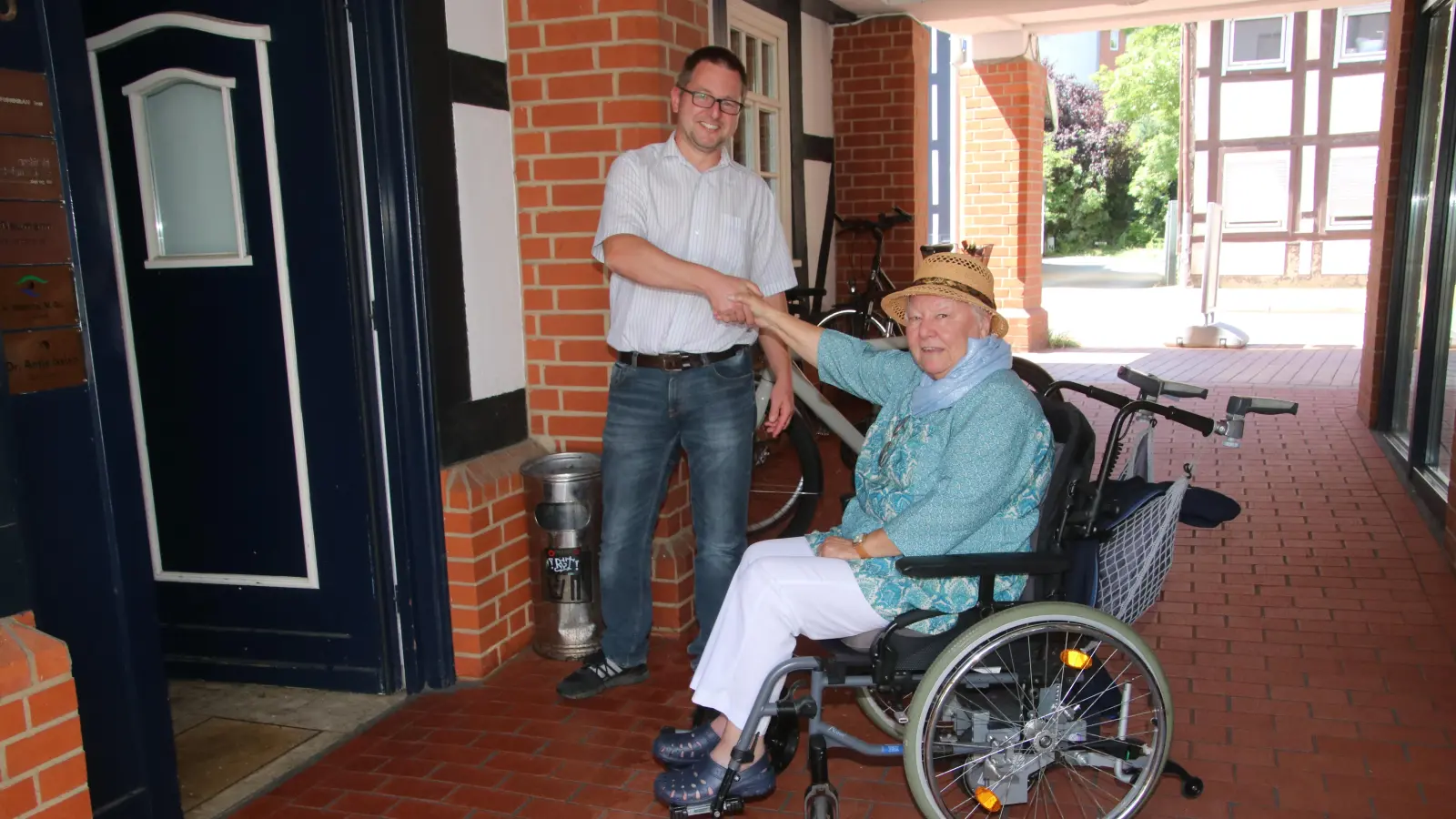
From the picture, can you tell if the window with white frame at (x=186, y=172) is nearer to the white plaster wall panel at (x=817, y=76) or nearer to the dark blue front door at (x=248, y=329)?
the dark blue front door at (x=248, y=329)

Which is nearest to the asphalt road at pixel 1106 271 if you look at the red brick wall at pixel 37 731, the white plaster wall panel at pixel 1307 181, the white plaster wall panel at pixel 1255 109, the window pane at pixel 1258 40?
the white plaster wall panel at pixel 1307 181

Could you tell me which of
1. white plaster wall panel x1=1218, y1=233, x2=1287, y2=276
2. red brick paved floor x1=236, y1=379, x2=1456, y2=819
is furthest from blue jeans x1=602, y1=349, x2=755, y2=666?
white plaster wall panel x1=1218, y1=233, x2=1287, y2=276

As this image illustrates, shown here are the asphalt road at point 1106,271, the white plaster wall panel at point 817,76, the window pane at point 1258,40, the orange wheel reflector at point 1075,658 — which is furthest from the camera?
the asphalt road at point 1106,271

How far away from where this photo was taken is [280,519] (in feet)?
11.8

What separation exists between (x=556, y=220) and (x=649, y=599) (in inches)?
51.9

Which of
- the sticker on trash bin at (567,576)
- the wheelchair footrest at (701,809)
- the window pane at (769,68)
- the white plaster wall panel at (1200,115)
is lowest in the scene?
the wheelchair footrest at (701,809)

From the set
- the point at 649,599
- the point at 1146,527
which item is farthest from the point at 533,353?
the point at 1146,527

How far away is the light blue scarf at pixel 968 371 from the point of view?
2547 mm

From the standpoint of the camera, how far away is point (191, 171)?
3508 millimetres

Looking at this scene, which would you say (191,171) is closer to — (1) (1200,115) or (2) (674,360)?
(2) (674,360)

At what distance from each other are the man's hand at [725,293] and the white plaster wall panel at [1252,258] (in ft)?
68.3

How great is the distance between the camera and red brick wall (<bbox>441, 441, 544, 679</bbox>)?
11.6 ft

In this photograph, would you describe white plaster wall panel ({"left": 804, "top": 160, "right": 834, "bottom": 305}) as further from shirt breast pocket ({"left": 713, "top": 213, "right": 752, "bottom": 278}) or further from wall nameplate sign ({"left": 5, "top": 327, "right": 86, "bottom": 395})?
wall nameplate sign ({"left": 5, "top": 327, "right": 86, "bottom": 395})

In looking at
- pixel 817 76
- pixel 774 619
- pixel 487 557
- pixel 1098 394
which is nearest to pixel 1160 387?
pixel 1098 394
